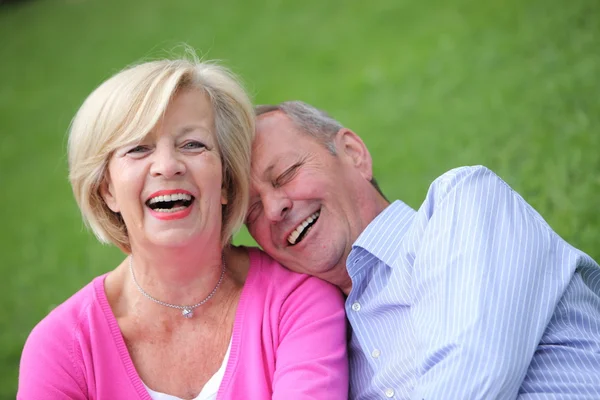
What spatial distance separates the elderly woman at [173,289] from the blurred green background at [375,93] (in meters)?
1.67

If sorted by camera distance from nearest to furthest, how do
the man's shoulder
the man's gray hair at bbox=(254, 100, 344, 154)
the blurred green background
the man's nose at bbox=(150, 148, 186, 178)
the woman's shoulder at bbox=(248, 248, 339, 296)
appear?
the man's shoulder → the man's nose at bbox=(150, 148, 186, 178) → the woman's shoulder at bbox=(248, 248, 339, 296) → the man's gray hair at bbox=(254, 100, 344, 154) → the blurred green background

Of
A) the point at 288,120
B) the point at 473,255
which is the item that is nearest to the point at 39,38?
the point at 288,120

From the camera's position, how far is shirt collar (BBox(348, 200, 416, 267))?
290 centimetres

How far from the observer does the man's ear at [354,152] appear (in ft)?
10.8

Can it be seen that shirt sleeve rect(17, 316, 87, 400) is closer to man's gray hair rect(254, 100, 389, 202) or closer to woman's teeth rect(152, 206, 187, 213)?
woman's teeth rect(152, 206, 187, 213)

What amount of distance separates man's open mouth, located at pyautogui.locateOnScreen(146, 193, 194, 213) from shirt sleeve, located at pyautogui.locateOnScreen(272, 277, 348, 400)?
51 cm

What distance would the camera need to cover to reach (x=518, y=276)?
93.5 inches

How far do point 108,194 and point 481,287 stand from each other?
4.49ft

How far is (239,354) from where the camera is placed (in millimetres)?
2760

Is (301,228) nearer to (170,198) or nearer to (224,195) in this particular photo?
(224,195)

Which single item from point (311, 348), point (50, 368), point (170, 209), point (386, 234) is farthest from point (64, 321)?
point (386, 234)

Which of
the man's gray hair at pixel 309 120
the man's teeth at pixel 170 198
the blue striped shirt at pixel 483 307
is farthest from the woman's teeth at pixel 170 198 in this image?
the blue striped shirt at pixel 483 307

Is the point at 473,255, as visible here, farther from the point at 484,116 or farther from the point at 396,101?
the point at 396,101

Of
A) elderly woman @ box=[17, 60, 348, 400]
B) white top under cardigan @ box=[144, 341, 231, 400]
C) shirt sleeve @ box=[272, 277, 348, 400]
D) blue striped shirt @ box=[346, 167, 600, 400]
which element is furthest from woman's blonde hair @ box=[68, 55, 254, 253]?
blue striped shirt @ box=[346, 167, 600, 400]
